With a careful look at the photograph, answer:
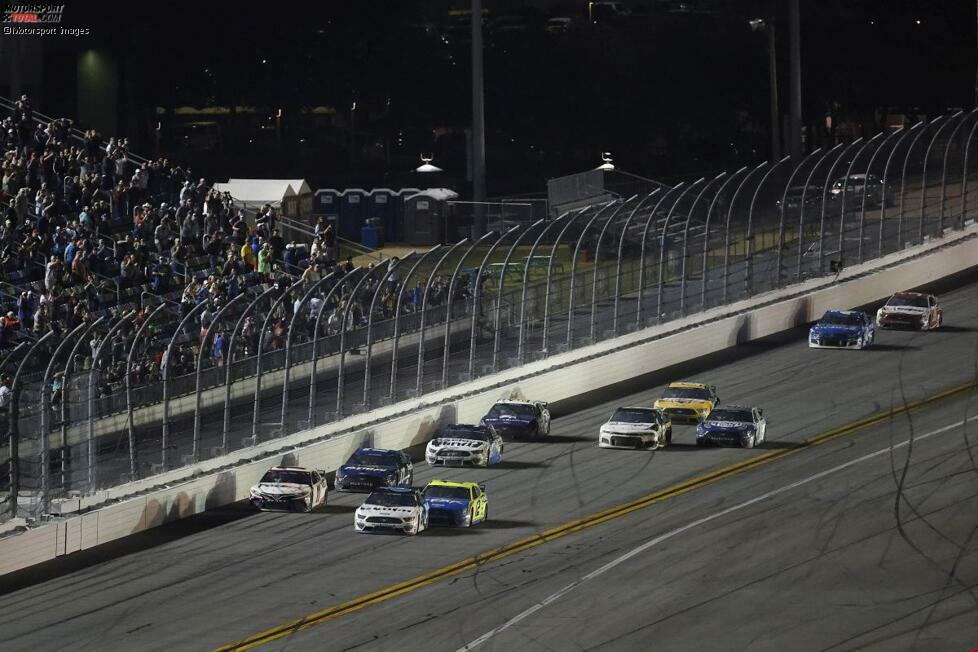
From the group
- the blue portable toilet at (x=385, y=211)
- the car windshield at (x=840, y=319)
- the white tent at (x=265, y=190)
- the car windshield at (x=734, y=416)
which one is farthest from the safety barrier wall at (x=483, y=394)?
the white tent at (x=265, y=190)

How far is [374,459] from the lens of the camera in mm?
35500

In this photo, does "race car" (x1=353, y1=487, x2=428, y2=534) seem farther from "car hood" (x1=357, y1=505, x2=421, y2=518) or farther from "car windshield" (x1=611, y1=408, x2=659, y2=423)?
"car windshield" (x1=611, y1=408, x2=659, y2=423)

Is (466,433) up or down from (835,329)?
down

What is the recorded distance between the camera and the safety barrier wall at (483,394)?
32000 millimetres

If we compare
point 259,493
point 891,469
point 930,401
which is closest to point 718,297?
point 930,401

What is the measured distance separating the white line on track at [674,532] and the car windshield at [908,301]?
10.2 metres

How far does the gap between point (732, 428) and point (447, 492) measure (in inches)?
301

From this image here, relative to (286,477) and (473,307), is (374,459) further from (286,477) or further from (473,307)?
(473,307)

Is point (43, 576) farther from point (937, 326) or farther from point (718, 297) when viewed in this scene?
point (937, 326)

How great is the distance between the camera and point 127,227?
1823 inches

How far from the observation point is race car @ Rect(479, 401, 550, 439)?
3931 centimetres

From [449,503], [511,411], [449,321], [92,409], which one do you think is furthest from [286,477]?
[449,321]

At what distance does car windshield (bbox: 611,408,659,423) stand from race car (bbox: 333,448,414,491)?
187 inches

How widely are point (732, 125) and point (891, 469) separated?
192ft
